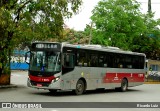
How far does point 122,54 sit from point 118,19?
17.8 meters

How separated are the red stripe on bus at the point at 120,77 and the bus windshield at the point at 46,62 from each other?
16.2 feet

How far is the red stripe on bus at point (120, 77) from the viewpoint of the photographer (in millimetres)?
25492

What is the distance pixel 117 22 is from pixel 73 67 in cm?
2369

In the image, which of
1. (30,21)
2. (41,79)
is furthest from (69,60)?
(30,21)

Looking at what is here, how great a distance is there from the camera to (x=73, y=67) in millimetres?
21938

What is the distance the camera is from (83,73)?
2288 centimetres

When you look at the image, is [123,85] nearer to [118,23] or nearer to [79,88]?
[79,88]

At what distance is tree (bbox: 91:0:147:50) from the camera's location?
44.7 metres

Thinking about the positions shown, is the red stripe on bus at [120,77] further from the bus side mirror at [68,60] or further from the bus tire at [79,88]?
the bus side mirror at [68,60]

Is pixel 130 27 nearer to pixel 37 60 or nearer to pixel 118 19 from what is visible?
pixel 118 19

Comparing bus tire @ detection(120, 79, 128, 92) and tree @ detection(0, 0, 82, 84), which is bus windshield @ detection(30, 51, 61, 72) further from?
bus tire @ detection(120, 79, 128, 92)

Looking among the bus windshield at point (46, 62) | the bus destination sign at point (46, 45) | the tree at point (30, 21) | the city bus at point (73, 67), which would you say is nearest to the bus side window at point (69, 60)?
the city bus at point (73, 67)

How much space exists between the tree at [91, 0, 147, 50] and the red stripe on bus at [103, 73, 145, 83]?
15382 millimetres

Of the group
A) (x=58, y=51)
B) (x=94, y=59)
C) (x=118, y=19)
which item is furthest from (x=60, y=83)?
(x=118, y=19)
